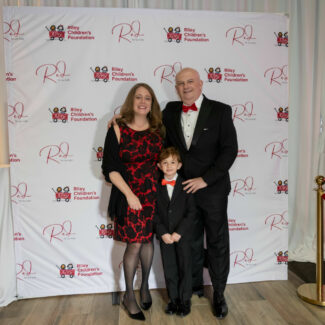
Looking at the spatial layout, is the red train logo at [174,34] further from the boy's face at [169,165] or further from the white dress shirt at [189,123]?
Answer: the boy's face at [169,165]

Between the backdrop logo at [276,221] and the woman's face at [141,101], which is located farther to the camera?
the backdrop logo at [276,221]

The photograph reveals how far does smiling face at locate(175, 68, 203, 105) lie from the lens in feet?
8.30

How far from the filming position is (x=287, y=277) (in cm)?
316

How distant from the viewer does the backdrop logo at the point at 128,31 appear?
286cm

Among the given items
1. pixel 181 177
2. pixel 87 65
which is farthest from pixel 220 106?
pixel 87 65

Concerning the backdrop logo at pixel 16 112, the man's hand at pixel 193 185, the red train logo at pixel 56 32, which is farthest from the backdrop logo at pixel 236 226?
the red train logo at pixel 56 32

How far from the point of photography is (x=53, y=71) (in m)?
2.83

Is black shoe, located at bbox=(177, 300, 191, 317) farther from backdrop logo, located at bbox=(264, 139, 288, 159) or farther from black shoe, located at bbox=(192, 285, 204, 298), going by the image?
backdrop logo, located at bbox=(264, 139, 288, 159)

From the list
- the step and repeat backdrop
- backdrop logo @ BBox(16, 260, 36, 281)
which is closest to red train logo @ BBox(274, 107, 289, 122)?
the step and repeat backdrop

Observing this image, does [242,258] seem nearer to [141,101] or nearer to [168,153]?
[168,153]

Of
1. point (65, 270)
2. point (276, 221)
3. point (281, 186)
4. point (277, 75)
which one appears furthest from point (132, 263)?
point (277, 75)

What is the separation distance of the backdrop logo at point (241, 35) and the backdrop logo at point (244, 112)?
54 centimetres

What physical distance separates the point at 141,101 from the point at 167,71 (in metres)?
0.64

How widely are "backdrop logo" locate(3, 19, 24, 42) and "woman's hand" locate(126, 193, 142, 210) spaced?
64.2 inches
